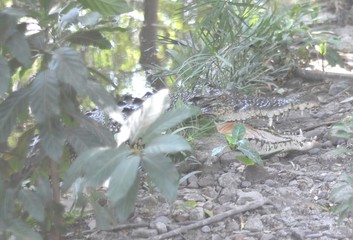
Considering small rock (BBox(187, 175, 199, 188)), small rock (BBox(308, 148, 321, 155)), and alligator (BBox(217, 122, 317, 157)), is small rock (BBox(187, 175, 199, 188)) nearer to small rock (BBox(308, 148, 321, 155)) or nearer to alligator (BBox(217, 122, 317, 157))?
alligator (BBox(217, 122, 317, 157))

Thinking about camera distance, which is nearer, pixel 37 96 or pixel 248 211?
pixel 37 96

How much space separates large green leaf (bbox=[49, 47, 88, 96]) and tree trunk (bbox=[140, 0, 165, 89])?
2.64 m

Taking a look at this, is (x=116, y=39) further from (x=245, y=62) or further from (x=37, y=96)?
(x=37, y=96)

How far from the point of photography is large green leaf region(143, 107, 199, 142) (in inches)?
47.4

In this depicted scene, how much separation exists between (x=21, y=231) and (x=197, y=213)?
78 cm

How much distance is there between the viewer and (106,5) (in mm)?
1516

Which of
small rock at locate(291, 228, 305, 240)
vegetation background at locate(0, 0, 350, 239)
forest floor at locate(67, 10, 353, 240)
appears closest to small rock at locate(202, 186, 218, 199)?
forest floor at locate(67, 10, 353, 240)

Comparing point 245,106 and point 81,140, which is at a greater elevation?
point 81,140

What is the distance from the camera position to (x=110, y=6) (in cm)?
152

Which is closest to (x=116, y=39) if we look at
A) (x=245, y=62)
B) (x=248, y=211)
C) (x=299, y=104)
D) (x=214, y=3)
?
(x=245, y=62)

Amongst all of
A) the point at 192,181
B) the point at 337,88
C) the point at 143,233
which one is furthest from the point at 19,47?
the point at 337,88

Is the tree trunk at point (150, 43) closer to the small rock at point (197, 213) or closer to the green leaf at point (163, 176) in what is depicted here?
the small rock at point (197, 213)

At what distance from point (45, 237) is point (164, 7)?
5853mm

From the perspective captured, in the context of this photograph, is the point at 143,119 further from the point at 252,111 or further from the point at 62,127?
the point at 252,111
